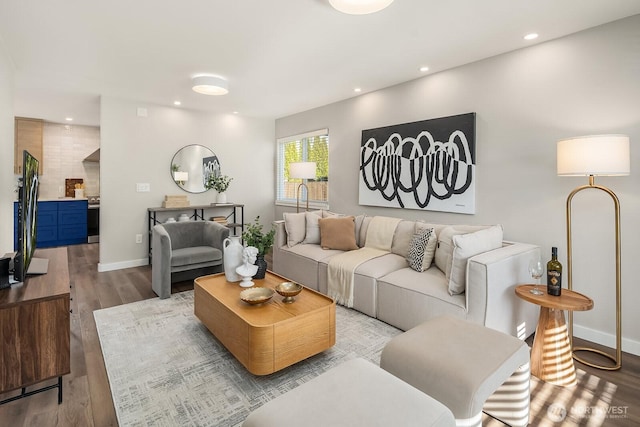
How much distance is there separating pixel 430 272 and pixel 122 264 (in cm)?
436

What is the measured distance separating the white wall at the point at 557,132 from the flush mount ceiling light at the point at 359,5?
1692mm

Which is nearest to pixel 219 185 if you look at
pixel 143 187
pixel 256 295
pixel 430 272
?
pixel 143 187

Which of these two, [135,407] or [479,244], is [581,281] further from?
[135,407]

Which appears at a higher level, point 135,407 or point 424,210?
point 424,210

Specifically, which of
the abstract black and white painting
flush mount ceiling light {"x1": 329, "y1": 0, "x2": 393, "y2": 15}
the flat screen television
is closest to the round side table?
the abstract black and white painting

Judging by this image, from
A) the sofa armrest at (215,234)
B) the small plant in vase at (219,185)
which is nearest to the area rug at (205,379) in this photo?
the sofa armrest at (215,234)

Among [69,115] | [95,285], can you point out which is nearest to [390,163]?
[95,285]

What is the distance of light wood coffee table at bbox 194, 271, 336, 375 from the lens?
201 centimetres

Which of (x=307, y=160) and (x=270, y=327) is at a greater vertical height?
(x=307, y=160)

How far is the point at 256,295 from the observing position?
2.42 m

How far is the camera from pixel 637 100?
2385 mm

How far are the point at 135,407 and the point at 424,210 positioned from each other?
3.16 meters

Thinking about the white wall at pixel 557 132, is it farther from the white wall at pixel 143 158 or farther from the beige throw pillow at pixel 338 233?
the white wall at pixel 143 158

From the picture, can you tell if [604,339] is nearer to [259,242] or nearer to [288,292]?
[288,292]
